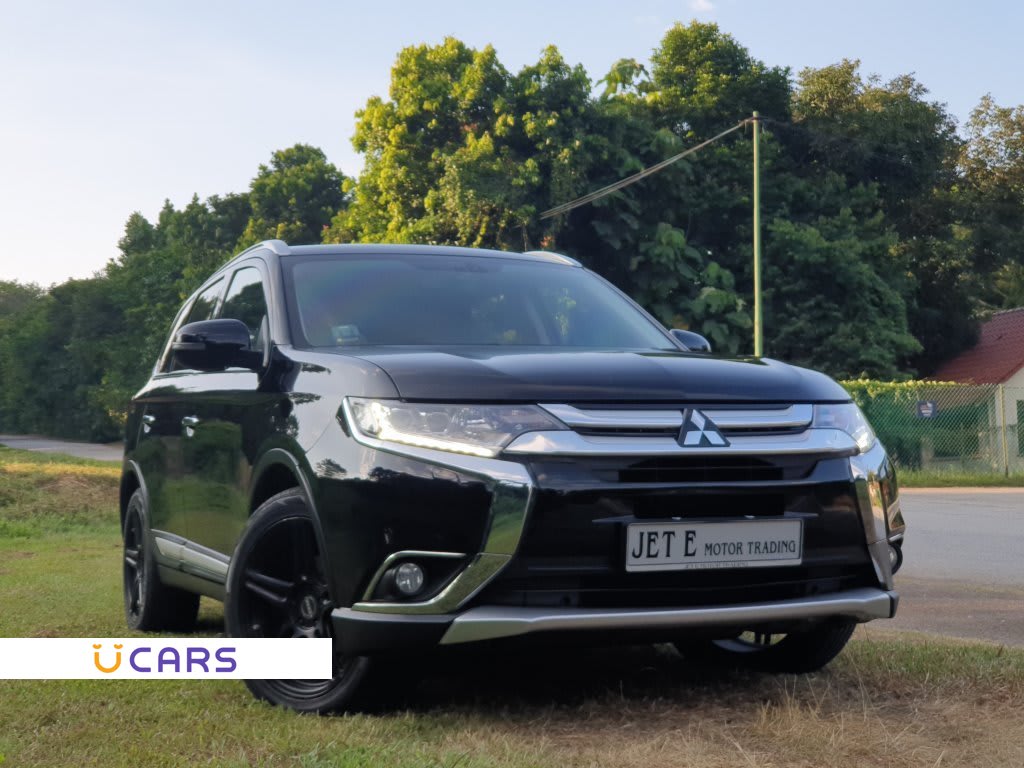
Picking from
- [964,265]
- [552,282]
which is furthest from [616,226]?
[552,282]

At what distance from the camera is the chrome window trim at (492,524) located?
13.0 feet

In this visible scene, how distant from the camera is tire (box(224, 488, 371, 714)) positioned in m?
4.30

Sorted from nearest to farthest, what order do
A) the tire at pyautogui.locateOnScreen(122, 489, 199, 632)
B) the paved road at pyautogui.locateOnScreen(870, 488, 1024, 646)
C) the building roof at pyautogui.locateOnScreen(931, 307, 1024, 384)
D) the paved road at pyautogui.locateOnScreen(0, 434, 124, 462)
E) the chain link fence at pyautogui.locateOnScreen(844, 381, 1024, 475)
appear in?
the tire at pyautogui.locateOnScreen(122, 489, 199, 632) → the paved road at pyautogui.locateOnScreen(870, 488, 1024, 646) → the chain link fence at pyautogui.locateOnScreen(844, 381, 1024, 475) → the building roof at pyautogui.locateOnScreen(931, 307, 1024, 384) → the paved road at pyautogui.locateOnScreen(0, 434, 124, 462)

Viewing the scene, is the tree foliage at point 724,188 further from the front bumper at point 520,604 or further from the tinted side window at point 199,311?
the front bumper at point 520,604

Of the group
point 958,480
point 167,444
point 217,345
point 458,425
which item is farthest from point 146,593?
point 958,480

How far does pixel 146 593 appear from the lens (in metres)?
6.38

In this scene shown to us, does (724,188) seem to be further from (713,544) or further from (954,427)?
(713,544)

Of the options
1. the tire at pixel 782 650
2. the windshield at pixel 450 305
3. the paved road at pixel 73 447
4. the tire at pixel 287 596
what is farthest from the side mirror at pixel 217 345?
the paved road at pixel 73 447

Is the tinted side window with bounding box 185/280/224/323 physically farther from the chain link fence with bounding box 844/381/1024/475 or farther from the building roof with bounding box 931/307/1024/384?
the building roof with bounding box 931/307/1024/384

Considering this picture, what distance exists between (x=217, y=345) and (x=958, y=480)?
73.0ft

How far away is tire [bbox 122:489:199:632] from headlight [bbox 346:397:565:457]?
98.5 inches

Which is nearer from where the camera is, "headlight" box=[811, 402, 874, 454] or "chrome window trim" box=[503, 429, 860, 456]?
"chrome window trim" box=[503, 429, 860, 456]

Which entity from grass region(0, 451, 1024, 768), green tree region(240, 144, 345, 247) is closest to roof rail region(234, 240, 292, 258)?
grass region(0, 451, 1024, 768)

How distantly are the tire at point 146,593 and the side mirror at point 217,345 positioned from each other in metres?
1.43
